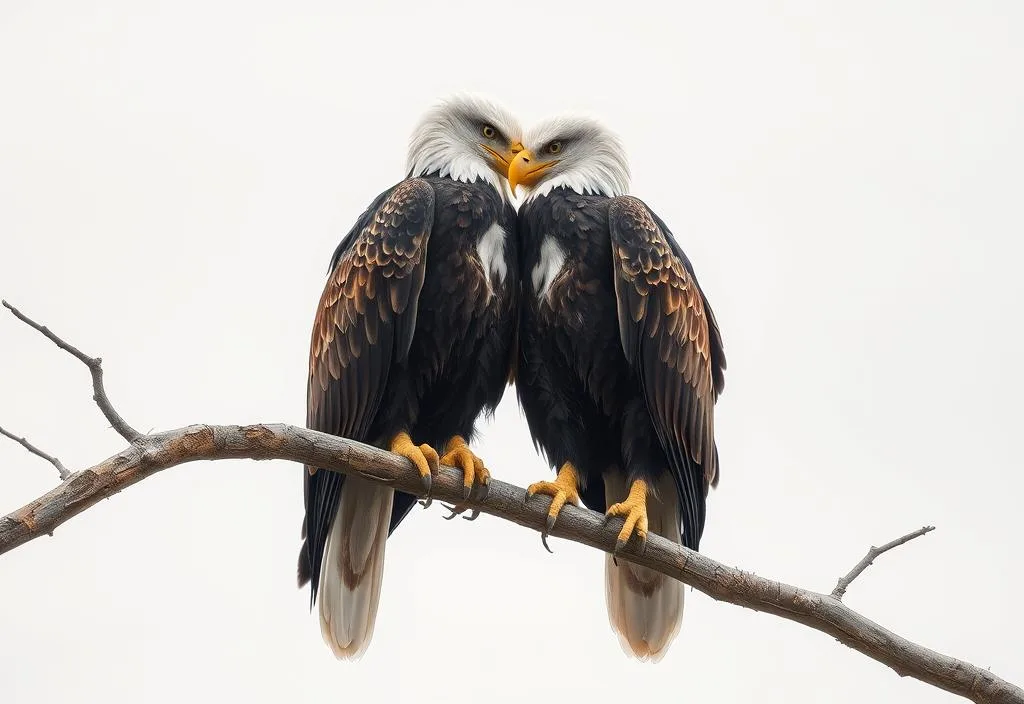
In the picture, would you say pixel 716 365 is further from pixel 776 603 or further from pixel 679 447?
pixel 776 603

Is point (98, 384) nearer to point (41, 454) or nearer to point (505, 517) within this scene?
point (41, 454)

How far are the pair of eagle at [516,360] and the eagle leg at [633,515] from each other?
11 mm

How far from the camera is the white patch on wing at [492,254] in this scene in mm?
5078

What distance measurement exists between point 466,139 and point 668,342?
4.71ft

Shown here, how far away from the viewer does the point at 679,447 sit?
520cm

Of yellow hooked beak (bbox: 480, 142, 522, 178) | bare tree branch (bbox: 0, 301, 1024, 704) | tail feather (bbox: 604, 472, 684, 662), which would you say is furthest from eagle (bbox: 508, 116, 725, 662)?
bare tree branch (bbox: 0, 301, 1024, 704)

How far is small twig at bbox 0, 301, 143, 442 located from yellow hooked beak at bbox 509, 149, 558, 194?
2.47 meters

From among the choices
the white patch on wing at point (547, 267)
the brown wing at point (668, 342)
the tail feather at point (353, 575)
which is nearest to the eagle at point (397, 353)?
the tail feather at point (353, 575)

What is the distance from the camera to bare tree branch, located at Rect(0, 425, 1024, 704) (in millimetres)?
3492

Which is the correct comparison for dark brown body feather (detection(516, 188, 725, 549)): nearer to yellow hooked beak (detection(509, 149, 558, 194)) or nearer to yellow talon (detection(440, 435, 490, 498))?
yellow hooked beak (detection(509, 149, 558, 194))

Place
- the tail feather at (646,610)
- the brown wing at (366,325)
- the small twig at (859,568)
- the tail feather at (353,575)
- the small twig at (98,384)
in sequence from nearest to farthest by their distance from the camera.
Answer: the small twig at (98,384)
the small twig at (859,568)
the brown wing at (366,325)
the tail feather at (353,575)
the tail feather at (646,610)

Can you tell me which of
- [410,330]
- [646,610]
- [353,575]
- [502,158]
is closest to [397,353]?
[410,330]

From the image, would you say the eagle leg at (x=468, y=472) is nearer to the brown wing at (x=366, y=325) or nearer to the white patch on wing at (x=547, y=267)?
the brown wing at (x=366, y=325)

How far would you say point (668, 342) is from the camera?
5148 mm
